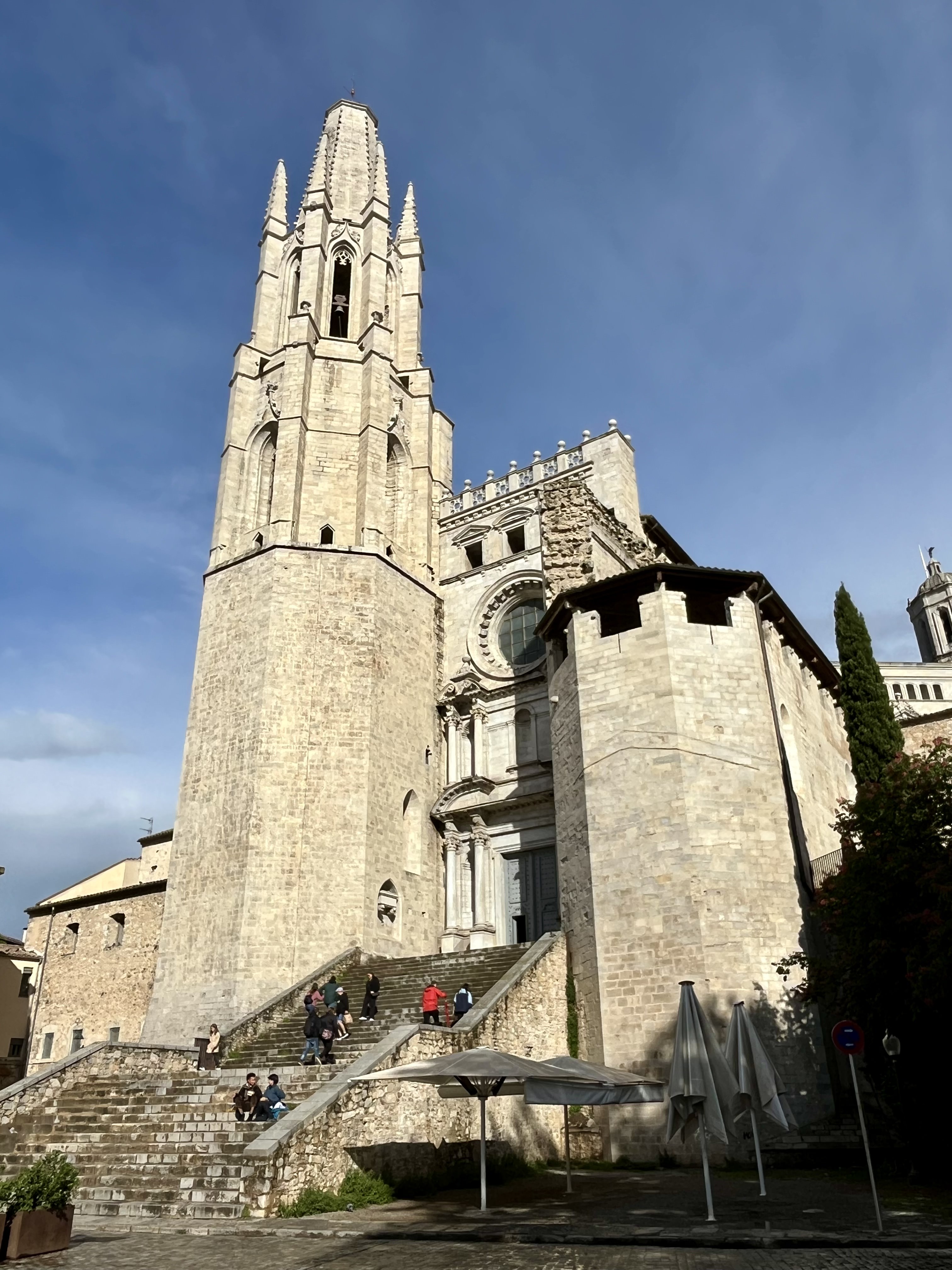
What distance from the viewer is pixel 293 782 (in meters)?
22.9

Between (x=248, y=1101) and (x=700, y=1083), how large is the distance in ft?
20.7

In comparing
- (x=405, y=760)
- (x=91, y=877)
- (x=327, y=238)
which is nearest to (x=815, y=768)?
(x=405, y=760)

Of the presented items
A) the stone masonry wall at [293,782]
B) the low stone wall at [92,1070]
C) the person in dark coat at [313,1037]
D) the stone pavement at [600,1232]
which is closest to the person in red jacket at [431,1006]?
the person in dark coat at [313,1037]

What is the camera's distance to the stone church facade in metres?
17.6

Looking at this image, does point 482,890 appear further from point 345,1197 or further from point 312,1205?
point 312,1205

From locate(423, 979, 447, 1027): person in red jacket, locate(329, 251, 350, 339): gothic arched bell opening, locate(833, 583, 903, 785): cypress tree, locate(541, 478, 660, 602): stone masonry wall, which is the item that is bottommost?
locate(423, 979, 447, 1027): person in red jacket

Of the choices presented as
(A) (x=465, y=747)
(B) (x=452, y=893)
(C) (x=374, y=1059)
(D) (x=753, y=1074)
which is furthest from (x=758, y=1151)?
(A) (x=465, y=747)

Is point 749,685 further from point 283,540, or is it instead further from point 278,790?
point 283,540

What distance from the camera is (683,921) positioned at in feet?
55.3

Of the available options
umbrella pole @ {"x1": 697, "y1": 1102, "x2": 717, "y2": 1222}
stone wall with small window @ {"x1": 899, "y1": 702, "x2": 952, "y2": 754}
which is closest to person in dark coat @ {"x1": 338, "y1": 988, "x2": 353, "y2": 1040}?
umbrella pole @ {"x1": 697, "y1": 1102, "x2": 717, "y2": 1222}

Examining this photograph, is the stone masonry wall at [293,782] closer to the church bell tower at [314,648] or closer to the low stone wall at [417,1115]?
the church bell tower at [314,648]

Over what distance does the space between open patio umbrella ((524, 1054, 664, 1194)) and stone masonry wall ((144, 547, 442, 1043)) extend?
421 inches

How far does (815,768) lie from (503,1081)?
13.3 meters

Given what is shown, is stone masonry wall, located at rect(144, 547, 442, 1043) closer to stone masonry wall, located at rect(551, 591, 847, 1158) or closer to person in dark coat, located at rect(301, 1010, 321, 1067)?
person in dark coat, located at rect(301, 1010, 321, 1067)
